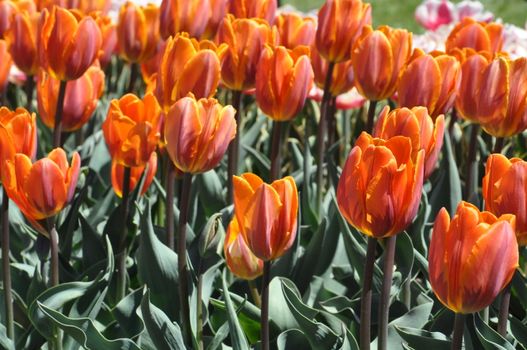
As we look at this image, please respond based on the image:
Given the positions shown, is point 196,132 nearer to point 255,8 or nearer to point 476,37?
point 255,8

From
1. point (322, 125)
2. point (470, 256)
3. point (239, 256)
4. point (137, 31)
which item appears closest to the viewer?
point (470, 256)

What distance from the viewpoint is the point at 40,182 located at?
1.50 meters

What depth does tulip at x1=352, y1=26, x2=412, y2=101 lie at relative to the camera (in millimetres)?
1869

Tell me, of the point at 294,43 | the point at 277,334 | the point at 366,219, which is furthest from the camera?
the point at 294,43

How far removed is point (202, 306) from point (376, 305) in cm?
32

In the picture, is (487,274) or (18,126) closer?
A: (487,274)

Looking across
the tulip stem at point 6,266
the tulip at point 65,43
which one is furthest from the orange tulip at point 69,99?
the tulip stem at point 6,266

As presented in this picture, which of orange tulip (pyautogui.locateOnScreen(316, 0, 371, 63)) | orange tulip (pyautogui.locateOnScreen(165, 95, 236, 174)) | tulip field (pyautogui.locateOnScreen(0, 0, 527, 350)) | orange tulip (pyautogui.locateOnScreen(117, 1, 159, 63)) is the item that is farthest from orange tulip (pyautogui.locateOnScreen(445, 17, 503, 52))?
orange tulip (pyautogui.locateOnScreen(165, 95, 236, 174))

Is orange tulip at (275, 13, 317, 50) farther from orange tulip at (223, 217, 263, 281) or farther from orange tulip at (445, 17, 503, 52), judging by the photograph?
orange tulip at (223, 217, 263, 281)

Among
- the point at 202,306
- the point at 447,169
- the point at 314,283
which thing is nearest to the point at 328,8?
the point at 447,169

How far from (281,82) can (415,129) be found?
52 centimetres

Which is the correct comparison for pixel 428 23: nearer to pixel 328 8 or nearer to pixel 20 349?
pixel 328 8

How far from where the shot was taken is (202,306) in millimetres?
1710

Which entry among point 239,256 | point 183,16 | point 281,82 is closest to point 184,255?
point 239,256
